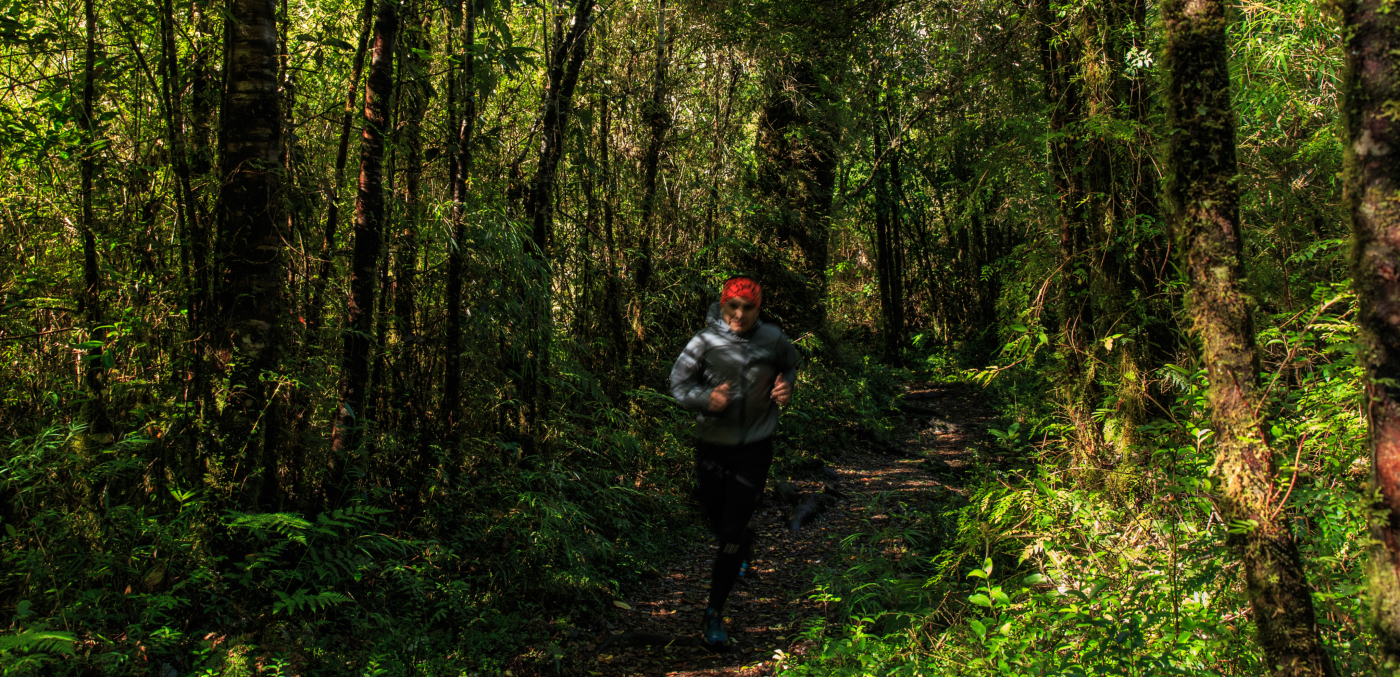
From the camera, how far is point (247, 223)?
3.87m

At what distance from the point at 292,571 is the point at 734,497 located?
2.55 metres

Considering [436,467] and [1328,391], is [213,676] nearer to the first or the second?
[436,467]

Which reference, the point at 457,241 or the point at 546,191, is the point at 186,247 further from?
the point at 546,191

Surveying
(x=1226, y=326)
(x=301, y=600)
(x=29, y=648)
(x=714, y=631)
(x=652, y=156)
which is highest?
(x=652, y=156)

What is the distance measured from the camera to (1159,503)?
407 centimetres

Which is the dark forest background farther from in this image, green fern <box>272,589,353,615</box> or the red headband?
the red headband

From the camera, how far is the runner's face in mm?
4660

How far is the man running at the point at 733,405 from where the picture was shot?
461 cm

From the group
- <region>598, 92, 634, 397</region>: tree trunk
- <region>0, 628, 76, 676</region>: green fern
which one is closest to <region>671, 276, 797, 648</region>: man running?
<region>0, 628, 76, 676</region>: green fern

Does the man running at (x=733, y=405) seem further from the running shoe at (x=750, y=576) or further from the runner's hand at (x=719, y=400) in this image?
the running shoe at (x=750, y=576)

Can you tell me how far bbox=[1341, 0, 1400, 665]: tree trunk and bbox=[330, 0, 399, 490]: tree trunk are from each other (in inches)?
186

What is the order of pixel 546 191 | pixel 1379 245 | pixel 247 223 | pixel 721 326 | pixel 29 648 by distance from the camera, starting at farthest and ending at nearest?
1. pixel 546 191
2. pixel 721 326
3. pixel 247 223
4. pixel 29 648
5. pixel 1379 245

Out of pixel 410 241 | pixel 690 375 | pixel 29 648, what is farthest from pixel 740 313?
pixel 29 648

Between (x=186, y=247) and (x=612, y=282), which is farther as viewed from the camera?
(x=612, y=282)
